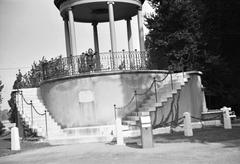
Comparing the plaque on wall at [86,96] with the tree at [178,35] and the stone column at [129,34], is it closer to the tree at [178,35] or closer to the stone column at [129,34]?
the tree at [178,35]

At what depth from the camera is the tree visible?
2123 centimetres

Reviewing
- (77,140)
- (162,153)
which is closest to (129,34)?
(77,140)

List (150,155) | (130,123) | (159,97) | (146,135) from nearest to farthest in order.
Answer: (150,155), (146,135), (130,123), (159,97)

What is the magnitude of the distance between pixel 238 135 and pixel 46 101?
30.6 feet

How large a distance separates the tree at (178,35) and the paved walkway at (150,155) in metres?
10.5

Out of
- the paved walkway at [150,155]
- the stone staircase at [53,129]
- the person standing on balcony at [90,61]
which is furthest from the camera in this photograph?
the person standing on balcony at [90,61]

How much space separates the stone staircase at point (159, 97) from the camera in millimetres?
14600

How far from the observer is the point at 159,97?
16250mm

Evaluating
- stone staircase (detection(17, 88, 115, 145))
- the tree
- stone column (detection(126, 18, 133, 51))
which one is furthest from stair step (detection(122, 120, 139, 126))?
stone column (detection(126, 18, 133, 51))

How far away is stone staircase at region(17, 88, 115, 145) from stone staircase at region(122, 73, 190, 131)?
915 mm

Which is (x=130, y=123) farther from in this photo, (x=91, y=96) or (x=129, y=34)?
(x=129, y=34)

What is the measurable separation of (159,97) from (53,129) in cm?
514

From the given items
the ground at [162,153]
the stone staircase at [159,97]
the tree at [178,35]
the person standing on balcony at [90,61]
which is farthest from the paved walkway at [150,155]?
the tree at [178,35]

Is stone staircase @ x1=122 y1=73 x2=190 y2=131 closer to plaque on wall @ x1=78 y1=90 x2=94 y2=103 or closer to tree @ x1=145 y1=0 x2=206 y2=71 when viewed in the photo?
plaque on wall @ x1=78 y1=90 x2=94 y2=103
